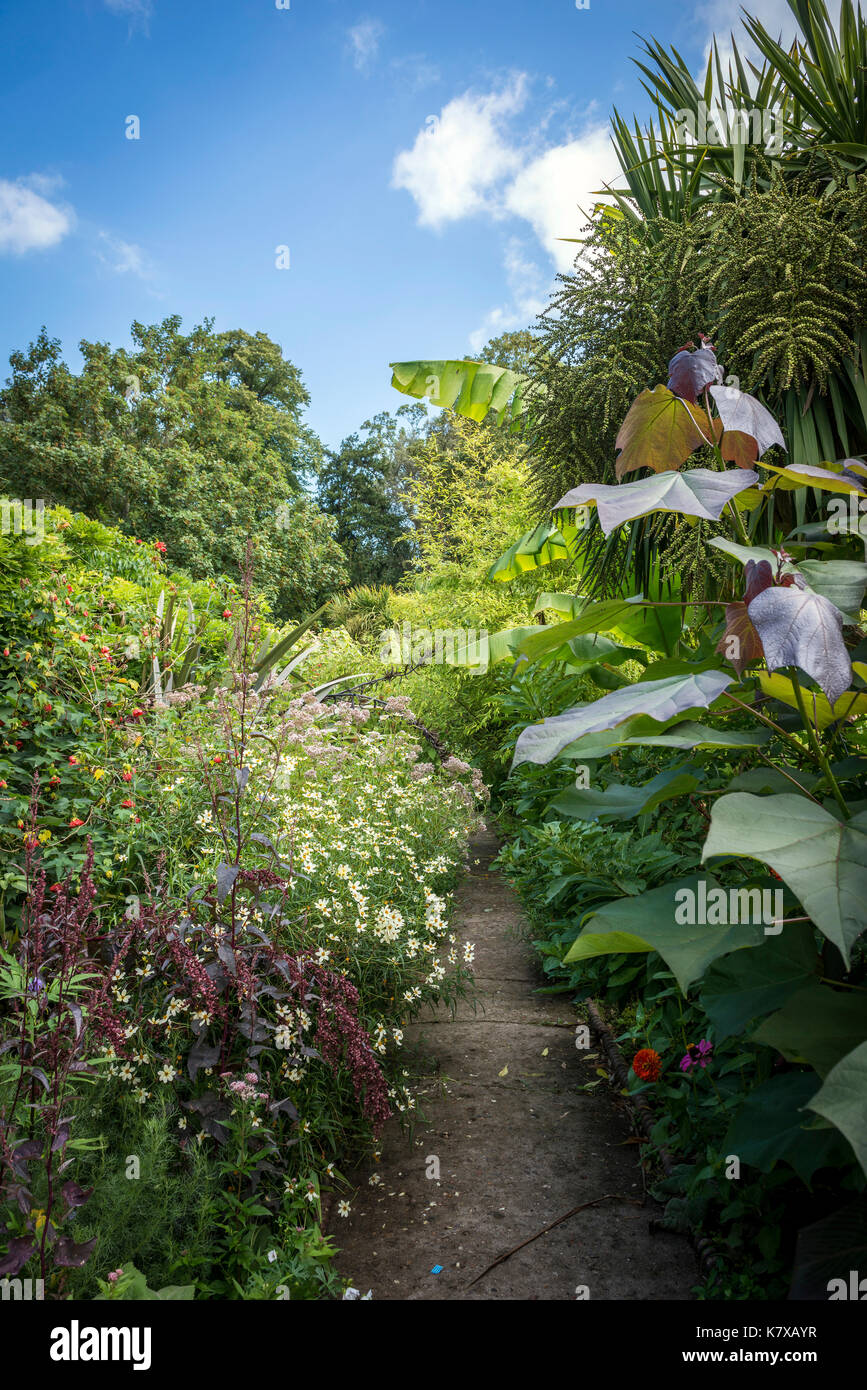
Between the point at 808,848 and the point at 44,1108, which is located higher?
the point at 808,848

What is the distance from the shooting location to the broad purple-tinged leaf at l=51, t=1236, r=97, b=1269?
3.77ft

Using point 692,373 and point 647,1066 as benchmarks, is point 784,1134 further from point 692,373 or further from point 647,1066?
point 692,373

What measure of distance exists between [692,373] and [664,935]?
1.00 metres

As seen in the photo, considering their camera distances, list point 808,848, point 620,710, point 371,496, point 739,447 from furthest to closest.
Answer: point 371,496
point 739,447
point 620,710
point 808,848

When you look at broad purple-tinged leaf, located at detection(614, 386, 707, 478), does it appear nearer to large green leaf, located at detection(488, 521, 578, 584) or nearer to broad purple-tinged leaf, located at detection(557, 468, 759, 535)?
broad purple-tinged leaf, located at detection(557, 468, 759, 535)

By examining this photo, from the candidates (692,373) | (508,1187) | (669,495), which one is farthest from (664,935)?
(508,1187)

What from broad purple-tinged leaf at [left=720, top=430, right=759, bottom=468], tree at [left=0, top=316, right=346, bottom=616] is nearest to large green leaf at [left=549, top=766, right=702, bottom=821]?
broad purple-tinged leaf at [left=720, top=430, right=759, bottom=468]

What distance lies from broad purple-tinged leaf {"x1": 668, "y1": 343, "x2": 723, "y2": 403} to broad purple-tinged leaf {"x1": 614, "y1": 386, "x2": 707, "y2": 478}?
0.8 inches

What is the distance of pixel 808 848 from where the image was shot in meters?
0.81

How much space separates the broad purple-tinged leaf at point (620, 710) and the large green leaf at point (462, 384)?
9.61 feet

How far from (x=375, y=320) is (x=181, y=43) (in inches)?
400

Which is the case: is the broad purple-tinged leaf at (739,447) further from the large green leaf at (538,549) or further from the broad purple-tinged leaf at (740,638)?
the large green leaf at (538,549)

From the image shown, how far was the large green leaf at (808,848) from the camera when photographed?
0.71 m
